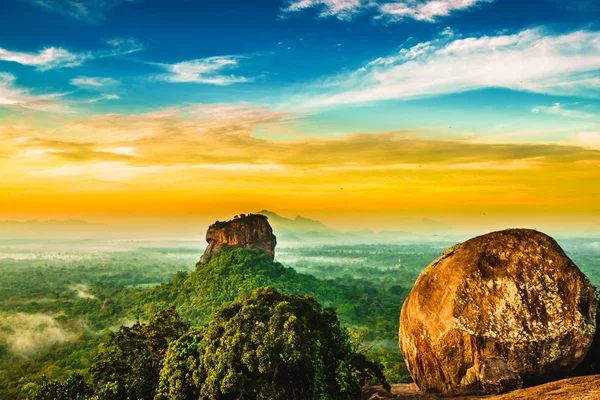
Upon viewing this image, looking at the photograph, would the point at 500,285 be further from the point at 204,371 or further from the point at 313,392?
the point at 204,371

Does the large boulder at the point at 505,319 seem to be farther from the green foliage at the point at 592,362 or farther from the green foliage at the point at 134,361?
the green foliage at the point at 134,361

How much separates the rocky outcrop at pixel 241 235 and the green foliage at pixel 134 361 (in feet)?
217

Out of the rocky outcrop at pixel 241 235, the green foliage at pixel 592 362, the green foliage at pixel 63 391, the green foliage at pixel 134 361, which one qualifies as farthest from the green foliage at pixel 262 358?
the rocky outcrop at pixel 241 235

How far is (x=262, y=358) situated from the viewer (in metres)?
17.2

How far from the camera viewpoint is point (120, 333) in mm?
22719

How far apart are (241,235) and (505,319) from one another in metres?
77.2

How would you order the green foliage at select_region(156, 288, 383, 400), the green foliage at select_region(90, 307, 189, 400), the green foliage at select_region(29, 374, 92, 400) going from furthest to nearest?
the green foliage at select_region(90, 307, 189, 400) → the green foliage at select_region(29, 374, 92, 400) → the green foliage at select_region(156, 288, 383, 400)

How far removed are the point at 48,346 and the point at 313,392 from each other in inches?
2590

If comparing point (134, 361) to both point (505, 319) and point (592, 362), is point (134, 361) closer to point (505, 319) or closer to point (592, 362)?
point (505, 319)

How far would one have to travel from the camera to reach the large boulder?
16.4 meters

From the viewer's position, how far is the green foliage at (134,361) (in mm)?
19828

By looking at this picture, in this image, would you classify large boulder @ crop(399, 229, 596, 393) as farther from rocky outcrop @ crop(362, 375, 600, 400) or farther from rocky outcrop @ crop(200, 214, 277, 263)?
rocky outcrop @ crop(200, 214, 277, 263)

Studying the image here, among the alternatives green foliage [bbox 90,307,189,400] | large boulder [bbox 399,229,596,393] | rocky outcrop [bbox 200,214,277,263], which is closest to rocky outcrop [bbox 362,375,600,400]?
large boulder [bbox 399,229,596,393]

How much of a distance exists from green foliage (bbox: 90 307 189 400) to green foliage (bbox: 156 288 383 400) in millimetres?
2154
